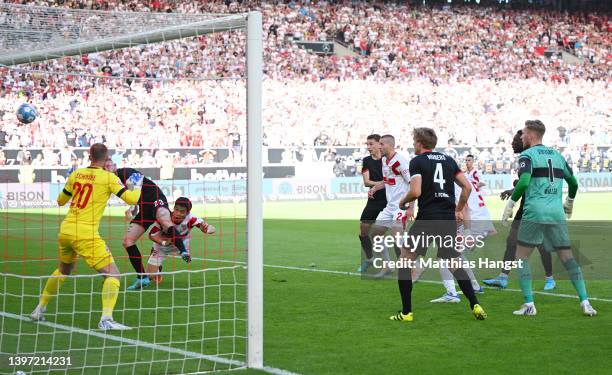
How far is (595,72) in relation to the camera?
4741 centimetres

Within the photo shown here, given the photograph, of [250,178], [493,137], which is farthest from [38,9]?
[493,137]

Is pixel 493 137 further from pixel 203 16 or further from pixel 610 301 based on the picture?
pixel 203 16

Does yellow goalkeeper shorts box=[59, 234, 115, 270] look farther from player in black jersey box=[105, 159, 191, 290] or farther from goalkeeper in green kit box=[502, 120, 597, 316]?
goalkeeper in green kit box=[502, 120, 597, 316]

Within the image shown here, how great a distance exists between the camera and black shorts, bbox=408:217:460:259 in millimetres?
8961

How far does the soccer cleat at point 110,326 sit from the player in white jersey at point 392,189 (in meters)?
4.17

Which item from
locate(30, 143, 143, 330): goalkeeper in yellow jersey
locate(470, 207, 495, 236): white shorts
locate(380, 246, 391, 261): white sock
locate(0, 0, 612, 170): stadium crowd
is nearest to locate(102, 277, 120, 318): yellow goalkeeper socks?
locate(30, 143, 143, 330): goalkeeper in yellow jersey

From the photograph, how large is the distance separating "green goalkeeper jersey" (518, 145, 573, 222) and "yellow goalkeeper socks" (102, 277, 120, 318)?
4238mm

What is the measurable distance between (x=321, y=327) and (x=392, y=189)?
155 inches

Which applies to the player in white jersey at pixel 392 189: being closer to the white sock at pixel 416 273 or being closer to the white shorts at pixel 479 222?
the white sock at pixel 416 273

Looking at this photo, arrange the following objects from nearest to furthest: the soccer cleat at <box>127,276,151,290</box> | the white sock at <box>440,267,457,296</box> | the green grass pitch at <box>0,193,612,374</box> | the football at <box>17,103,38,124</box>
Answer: the green grass pitch at <box>0,193,612,374</box>
the white sock at <box>440,267,457,296</box>
the soccer cleat at <box>127,276,151,290</box>
the football at <box>17,103,38,124</box>

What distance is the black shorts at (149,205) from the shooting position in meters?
11.5

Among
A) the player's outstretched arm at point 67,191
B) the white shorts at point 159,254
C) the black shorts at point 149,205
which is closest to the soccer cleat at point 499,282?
the white shorts at point 159,254

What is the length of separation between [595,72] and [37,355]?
146 ft

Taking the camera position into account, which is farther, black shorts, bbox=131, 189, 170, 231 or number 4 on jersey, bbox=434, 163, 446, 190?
black shorts, bbox=131, 189, 170, 231
